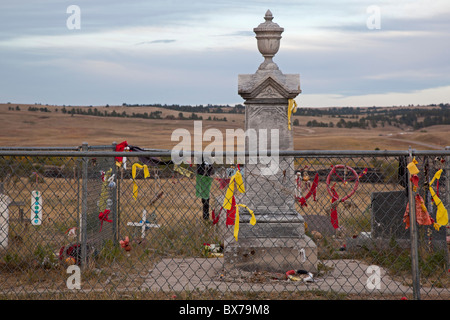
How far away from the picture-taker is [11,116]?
68.8 m

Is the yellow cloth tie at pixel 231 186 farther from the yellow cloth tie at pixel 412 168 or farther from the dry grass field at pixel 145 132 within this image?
the dry grass field at pixel 145 132

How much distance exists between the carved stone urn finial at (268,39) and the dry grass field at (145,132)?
41.3 meters

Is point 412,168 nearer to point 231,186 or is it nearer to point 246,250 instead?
point 231,186

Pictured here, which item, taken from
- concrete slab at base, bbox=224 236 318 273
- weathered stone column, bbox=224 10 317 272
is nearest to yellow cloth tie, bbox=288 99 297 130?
weathered stone column, bbox=224 10 317 272

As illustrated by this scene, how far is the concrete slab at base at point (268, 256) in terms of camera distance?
7367 millimetres

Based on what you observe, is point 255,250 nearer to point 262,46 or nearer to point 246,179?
point 246,179

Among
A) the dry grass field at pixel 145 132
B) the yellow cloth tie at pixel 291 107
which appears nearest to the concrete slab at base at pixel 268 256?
the yellow cloth tie at pixel 291 107

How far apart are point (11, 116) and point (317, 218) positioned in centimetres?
6570

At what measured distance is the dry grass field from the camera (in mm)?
53281

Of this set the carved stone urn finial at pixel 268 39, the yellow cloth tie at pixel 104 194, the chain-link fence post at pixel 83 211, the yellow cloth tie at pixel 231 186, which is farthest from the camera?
the yellow cloth tie at pixel 104 194

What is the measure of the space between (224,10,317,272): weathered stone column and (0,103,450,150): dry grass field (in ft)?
136

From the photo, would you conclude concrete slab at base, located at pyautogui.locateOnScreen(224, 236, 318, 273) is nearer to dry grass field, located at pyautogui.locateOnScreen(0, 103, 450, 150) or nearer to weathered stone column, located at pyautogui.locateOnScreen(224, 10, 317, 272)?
weathered stone column, located at pyautogui.locateOnScreen(224, 10, 317, 272)

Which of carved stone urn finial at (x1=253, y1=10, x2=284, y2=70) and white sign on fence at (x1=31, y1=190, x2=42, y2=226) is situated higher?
carved stone urn finial at (x1=253, y1=10, x2=284, y2=70)
